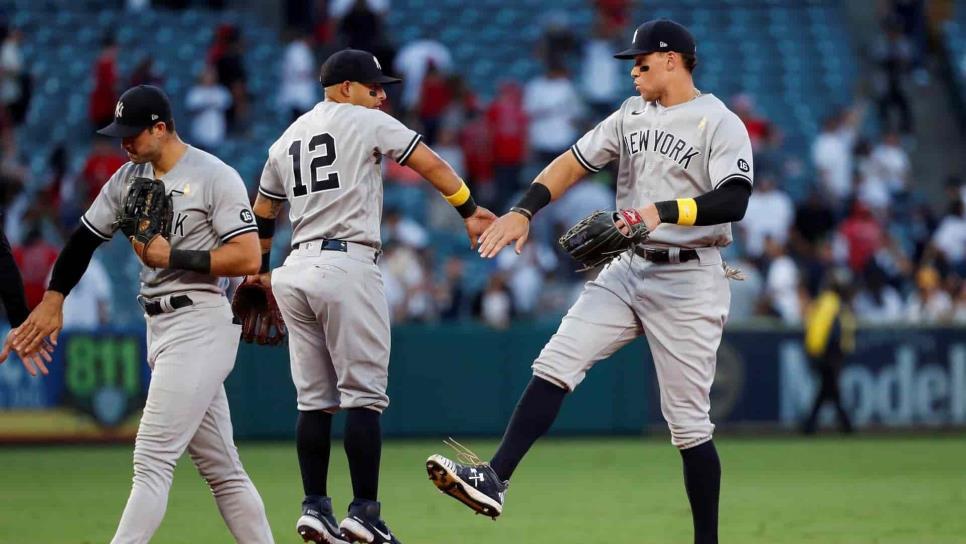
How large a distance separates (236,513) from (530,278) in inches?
438

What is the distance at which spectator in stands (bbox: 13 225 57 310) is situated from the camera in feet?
51.0

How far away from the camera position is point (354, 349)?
24.7 ft

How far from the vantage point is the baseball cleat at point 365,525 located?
24.3ft

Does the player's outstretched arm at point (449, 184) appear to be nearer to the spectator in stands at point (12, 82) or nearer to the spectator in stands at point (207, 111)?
the spectator in stands at point (207, 111)

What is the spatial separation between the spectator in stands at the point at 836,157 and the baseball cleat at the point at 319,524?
554 inches

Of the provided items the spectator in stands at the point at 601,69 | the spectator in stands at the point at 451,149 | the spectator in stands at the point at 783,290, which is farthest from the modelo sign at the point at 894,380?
the spectator in stands at the point at 601,69

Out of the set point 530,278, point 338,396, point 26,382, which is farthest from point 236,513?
point 530,278

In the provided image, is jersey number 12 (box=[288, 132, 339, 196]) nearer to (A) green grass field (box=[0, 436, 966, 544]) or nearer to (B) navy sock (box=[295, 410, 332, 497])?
(B) navy sock (box=[295, 410, 332, 497])

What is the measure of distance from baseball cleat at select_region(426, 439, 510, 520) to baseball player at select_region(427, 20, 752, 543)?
95mm

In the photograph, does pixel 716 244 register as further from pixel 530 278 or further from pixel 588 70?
pixel 588 70

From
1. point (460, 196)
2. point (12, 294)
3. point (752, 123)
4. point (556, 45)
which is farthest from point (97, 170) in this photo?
point (460, 196)

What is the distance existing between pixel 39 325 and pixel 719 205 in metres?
3.13

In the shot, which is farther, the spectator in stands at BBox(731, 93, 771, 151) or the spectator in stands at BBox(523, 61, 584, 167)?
the spectator in stands at BBox(731, 93, 771, 151)

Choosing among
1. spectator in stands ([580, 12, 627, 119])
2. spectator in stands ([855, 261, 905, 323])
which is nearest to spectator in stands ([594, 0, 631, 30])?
spectator in stands ([580, 12, 627, 119])
